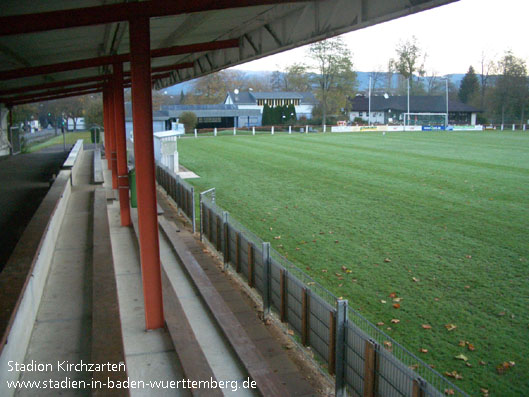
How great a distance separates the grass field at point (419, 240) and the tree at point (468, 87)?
77.2m

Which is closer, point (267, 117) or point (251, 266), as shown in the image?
point (251, 266)

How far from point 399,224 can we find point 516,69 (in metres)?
77.3

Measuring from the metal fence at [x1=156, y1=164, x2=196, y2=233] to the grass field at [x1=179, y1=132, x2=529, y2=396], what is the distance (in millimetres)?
1485

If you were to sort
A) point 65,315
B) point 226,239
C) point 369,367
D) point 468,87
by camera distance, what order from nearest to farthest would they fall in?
point 369,367 → point 65,315 → point 226,239 → point 468,87

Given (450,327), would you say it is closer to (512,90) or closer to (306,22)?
(306,22)

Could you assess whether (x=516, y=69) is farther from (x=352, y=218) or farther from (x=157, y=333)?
(x=157, y=333)

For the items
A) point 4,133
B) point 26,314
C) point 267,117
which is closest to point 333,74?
point 267,117

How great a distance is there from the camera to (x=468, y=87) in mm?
95938

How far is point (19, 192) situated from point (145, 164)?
9985 millimetres

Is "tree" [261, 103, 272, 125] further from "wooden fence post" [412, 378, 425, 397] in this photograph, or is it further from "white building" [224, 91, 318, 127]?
"wooden fence post" [412, 378, 425, 397]

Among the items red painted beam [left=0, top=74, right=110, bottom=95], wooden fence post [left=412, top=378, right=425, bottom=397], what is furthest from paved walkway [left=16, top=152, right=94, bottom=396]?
red painted beam [left=0, top=74, right=110, bottom=95]

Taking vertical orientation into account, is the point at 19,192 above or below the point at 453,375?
above

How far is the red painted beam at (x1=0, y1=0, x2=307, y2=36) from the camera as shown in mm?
4930

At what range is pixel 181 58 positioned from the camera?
1350 centimetres
